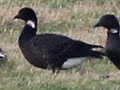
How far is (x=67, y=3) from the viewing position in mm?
13258

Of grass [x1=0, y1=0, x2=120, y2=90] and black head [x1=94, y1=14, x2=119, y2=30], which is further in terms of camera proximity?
black head [x1=94, y1=14, x2=119, y2=30]

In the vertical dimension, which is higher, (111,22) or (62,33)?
(111,22)

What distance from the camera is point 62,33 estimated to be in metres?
11.5

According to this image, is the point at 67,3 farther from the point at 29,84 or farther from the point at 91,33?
the point at 29,84

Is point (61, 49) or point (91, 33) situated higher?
point (61, 49)

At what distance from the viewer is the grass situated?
7824 mm

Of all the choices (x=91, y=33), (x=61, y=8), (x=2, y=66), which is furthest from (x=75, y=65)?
(x=61, y=8)

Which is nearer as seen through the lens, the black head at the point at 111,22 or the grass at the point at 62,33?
the grass at the point at 62,33

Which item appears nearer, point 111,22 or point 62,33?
point 111,22

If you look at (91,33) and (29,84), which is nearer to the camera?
(29,84)

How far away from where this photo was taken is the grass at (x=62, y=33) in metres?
7.82

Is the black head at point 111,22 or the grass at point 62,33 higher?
the black head at point 111,22

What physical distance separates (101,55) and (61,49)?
564mm

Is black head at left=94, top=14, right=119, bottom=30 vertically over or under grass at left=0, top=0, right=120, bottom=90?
over
